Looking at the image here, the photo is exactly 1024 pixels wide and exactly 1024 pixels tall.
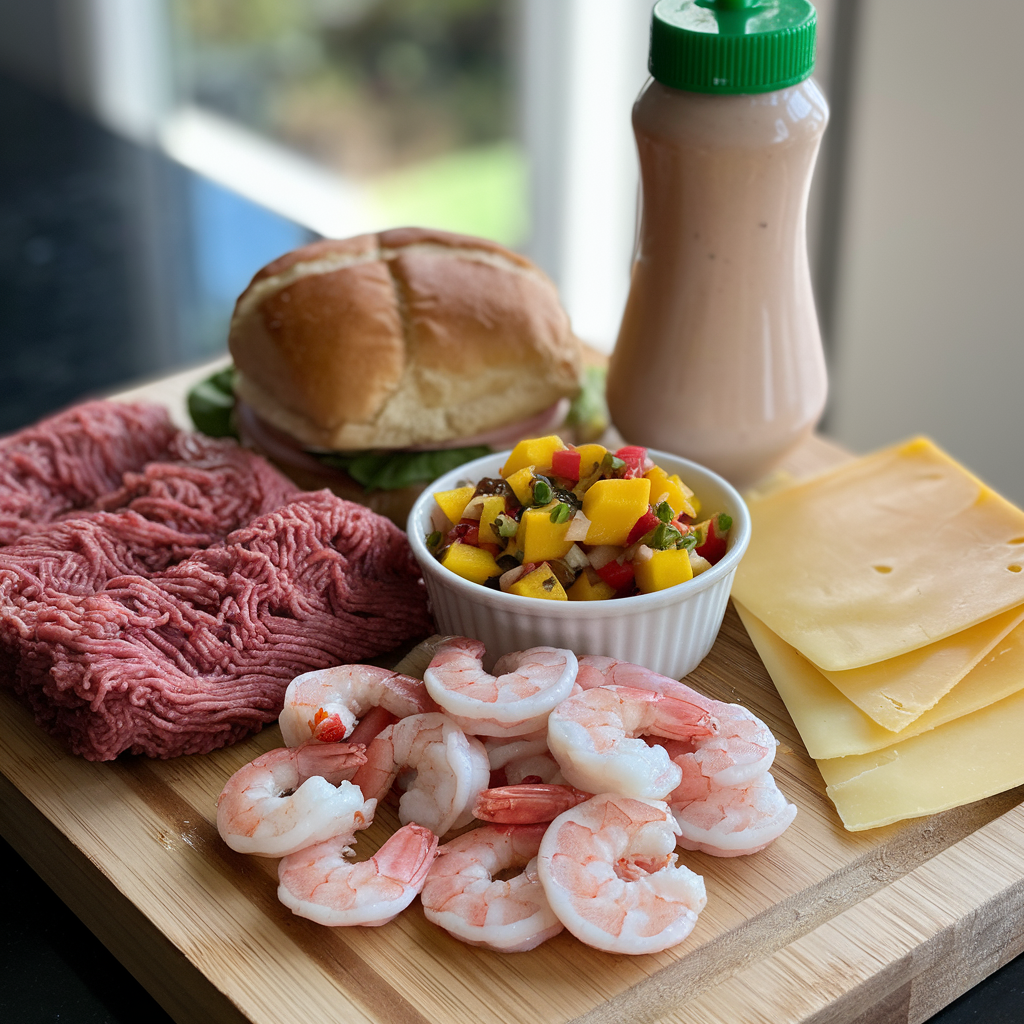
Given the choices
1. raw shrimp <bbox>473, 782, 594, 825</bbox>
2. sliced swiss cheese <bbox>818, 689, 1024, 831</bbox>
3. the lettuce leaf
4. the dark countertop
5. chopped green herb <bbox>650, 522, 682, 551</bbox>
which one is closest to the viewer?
raw shrimp <bbox>473, 782, 594, 825</bbox>

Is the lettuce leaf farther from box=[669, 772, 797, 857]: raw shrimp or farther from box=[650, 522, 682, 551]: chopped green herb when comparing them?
box=[669, 772, 797, 857]: raw shrimp

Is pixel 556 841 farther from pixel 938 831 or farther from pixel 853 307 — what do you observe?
pixel 853 307

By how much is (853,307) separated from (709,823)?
2.72m

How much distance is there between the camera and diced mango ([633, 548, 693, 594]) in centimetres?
165

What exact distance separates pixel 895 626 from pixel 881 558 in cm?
19

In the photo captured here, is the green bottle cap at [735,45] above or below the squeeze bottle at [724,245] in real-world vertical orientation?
above

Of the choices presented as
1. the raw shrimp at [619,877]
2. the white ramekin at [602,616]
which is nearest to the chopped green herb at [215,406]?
the white ramekin at [602,616]

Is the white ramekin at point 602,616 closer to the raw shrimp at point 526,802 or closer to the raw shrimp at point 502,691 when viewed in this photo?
the raw shrimp at point 502,691

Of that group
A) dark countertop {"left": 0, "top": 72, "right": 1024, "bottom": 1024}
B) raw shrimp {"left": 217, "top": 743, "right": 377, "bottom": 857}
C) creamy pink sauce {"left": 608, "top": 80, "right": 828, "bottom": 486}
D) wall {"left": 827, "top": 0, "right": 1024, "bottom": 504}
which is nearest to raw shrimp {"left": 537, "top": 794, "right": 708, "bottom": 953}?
raw shrimp {"left": 217, "top": 743, "right": 377, "bottom": 857}

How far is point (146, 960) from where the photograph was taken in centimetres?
146

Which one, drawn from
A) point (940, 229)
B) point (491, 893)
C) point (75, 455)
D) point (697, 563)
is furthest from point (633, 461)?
point (940, 229)

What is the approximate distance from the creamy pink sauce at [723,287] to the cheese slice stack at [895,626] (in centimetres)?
14

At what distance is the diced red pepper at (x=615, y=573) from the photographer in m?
1.67

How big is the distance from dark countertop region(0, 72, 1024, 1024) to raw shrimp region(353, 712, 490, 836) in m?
1.49
